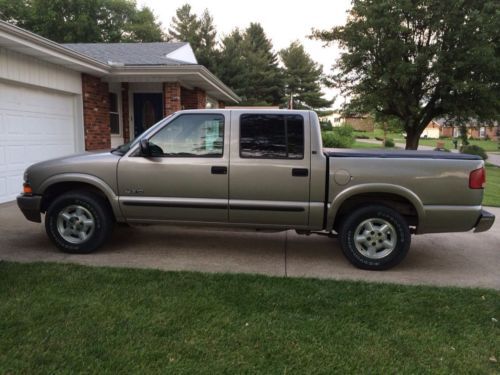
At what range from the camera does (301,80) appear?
59.2m

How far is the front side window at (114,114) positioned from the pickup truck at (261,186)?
8563mm

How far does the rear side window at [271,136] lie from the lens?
5102 mm

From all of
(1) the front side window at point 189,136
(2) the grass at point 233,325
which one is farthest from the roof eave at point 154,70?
(2) the grass at point 233,325

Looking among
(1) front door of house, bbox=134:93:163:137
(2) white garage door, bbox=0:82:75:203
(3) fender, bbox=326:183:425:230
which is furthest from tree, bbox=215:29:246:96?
(3) fender, bbox=326:183:425:230

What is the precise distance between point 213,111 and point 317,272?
7.40ft

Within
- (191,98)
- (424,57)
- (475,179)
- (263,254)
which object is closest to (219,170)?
(263,254)

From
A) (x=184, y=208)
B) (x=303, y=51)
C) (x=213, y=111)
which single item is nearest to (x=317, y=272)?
(x=184, y=208)

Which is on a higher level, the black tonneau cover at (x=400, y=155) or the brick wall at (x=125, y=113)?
the brick wall at (x=125, y=113)

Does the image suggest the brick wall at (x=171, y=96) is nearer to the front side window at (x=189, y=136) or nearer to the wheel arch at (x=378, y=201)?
the front side window at (x=189, y=136)

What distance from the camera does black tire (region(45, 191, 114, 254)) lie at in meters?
5.35

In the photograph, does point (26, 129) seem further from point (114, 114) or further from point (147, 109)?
point (147, 109)

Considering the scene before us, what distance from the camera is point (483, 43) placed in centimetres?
1850

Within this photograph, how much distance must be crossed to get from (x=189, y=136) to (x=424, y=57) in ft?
56.4

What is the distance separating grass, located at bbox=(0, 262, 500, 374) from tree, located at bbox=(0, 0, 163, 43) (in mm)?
41570
